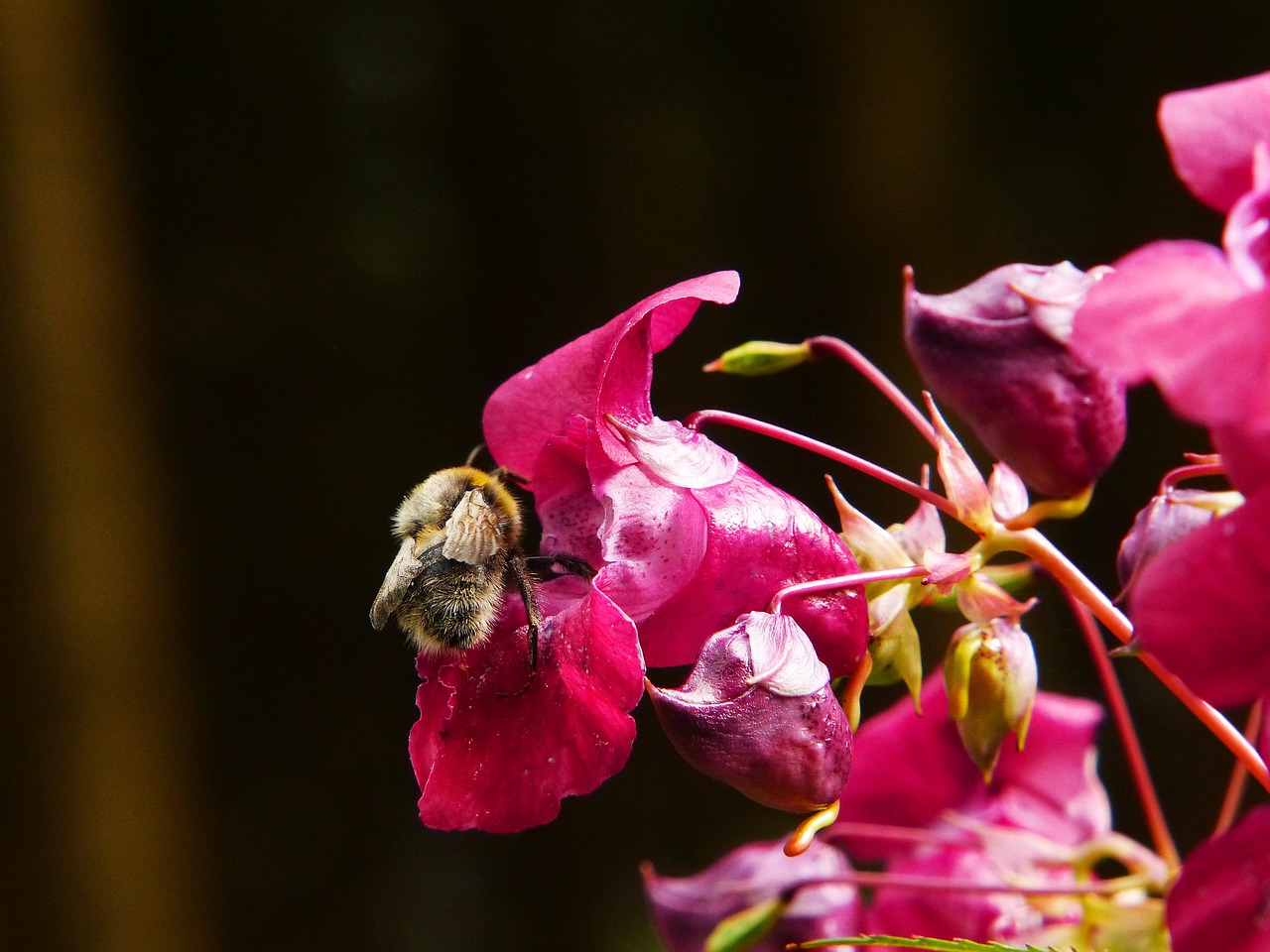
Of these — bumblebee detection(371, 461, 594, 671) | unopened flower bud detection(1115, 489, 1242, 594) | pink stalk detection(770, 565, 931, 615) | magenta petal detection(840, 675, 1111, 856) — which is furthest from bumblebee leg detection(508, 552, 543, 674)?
magenta petal detection(840, 675, 1111, 856)

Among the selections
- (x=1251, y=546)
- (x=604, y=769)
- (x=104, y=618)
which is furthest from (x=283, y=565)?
(x=1251, y=546)

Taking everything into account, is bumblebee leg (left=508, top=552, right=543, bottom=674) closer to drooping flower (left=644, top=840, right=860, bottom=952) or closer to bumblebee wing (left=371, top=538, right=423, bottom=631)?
bumblebee wing (left=371, top=538, right=423, bottom=631)

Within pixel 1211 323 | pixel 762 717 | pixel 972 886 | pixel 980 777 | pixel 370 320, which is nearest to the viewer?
pixel 1211 323

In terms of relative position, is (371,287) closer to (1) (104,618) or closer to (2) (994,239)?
(1) (104,618)

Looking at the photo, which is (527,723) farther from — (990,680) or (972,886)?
(972,886)

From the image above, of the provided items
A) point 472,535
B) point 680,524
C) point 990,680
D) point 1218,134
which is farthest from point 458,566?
point 1218,134

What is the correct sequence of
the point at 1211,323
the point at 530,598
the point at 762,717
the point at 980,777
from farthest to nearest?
the point at 980,777 < the point at 530,598 < the point at 762,717 < the point at 1211,323
